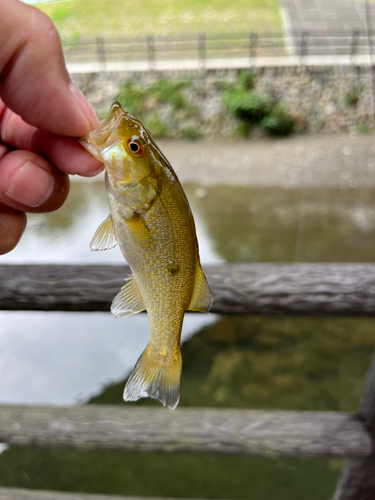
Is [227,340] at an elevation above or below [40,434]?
below

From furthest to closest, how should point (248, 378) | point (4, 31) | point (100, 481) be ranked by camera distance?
point (248, 378) → point (100, 481) → point (4, 31)

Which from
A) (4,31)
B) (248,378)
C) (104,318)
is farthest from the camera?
(104,318)

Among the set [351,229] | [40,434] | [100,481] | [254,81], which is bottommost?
[100,481]

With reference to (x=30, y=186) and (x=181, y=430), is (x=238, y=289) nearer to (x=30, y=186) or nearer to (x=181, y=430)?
(x=181, y=430)

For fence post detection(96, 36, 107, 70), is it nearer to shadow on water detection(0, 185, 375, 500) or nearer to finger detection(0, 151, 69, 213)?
shadow on water detection(0, 185, 375, 500)

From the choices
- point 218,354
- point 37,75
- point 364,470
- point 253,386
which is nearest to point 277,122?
point 218,354

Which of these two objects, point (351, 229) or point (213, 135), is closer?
point (351, 229)

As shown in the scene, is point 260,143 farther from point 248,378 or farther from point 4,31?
point 4,31

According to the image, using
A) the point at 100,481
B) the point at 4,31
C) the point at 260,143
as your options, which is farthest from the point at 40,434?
the point at 260,143
